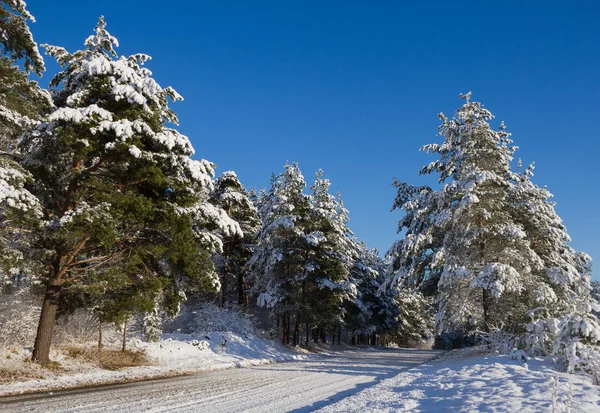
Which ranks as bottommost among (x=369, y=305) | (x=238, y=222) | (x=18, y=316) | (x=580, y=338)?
(x=580, y=338)

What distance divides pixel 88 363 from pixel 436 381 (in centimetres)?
1134

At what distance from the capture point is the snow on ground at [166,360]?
39.1 ft

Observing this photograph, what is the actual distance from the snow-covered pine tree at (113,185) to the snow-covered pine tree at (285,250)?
39.7 feet

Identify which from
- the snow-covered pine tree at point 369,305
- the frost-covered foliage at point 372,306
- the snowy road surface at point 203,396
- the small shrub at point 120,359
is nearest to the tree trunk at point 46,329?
the small shrub at point 120,359

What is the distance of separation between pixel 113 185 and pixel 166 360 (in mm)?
7628

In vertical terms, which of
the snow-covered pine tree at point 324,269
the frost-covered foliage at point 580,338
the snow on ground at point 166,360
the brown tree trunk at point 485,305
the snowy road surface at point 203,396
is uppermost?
the snow-covered pine tree at point 324,269

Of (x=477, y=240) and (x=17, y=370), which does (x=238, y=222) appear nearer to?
(x=477, y=240)

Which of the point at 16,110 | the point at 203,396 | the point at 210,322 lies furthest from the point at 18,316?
the point at 210,322

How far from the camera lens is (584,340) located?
11.2 m

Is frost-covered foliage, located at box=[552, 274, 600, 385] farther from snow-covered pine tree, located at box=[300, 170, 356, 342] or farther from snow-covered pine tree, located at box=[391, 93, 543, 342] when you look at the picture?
snow-covered pine tree, located at box=[300, 170, 356, 342]

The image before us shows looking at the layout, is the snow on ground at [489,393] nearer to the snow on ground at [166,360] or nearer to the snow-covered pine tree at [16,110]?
the snow on ground at [166,360]

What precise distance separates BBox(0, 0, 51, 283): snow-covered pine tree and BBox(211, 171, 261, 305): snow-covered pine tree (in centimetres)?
1904

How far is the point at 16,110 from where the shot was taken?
12.5m

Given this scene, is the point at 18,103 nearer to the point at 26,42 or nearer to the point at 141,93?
the point at 26,42
